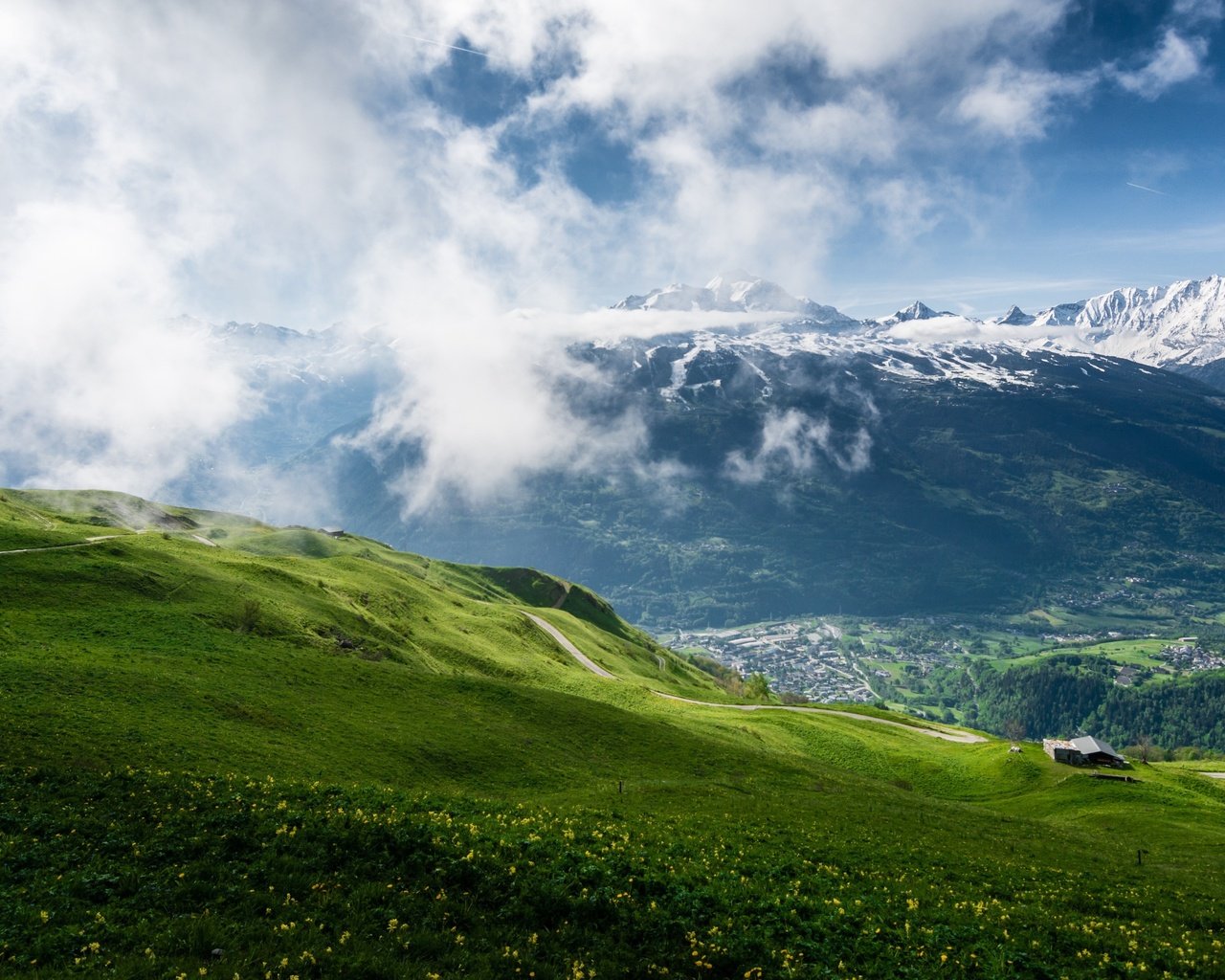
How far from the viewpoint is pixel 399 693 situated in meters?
59.6

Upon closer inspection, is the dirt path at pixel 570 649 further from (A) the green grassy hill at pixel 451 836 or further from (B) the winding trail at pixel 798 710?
(A) the green grassy hill at pixel 451 836

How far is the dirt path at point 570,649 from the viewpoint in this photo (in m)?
142

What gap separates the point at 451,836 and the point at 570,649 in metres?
135

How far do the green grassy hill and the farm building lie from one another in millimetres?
10646

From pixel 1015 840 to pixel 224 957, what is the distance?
45546 millimetres

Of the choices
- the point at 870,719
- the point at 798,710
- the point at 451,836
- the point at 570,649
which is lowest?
the point at 451,836

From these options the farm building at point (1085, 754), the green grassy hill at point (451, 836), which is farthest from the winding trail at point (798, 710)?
the green grassy hill at point (451, 836)

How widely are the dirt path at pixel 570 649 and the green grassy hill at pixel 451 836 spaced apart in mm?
71198

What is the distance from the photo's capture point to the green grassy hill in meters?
18.4

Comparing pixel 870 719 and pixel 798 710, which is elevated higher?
pixel 798 710

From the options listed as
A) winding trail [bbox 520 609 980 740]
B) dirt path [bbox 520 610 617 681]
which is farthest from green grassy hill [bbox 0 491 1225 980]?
dirt path [bbox 520 610 617 681]

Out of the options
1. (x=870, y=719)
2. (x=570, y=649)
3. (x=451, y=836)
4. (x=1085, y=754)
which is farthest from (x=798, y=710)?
(x=451, y=836)

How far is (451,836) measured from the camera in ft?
77.6

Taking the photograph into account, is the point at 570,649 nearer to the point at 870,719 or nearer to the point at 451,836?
the point at 870,719
